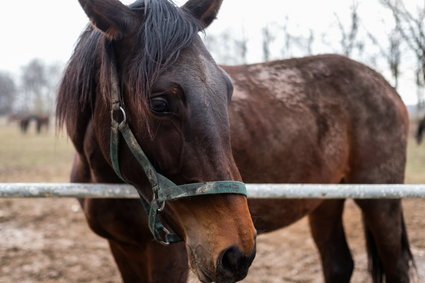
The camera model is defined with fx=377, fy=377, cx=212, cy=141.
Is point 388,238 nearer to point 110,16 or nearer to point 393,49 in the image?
point 110,16

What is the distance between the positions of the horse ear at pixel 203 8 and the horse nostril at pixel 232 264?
3.39ft

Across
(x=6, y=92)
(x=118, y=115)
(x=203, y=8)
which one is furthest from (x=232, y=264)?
(x=6, y=92)

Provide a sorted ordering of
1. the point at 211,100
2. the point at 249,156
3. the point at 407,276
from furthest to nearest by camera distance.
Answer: the point at 407,276, the point at 249,156, the point at 211,100

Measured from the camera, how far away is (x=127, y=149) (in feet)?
5.07

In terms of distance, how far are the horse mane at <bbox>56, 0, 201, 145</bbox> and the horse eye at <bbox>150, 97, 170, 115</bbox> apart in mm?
33

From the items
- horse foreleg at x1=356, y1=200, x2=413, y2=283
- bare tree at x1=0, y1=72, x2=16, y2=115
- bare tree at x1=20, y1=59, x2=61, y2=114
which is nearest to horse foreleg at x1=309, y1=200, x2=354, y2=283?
horse foreleg at x1=356, y1=200, x2=413, y2=283

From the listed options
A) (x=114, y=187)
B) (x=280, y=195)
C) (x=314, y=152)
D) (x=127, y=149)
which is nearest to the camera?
(x=127, y=149)

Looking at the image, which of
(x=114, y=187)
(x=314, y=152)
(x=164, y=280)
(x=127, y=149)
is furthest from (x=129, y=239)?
(x=314, y=152)

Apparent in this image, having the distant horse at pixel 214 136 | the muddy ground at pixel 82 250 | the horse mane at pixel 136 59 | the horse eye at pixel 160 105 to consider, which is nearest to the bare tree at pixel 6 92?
the muddy ground at pixel 82 250

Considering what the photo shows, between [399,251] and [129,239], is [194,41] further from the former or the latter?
[399,251]

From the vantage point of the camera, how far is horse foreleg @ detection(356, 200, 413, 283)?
9.37 ft

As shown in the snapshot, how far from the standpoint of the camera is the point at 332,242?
3314 millimetres

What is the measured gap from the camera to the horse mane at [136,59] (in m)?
1.45

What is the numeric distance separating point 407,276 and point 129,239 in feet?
7.19
